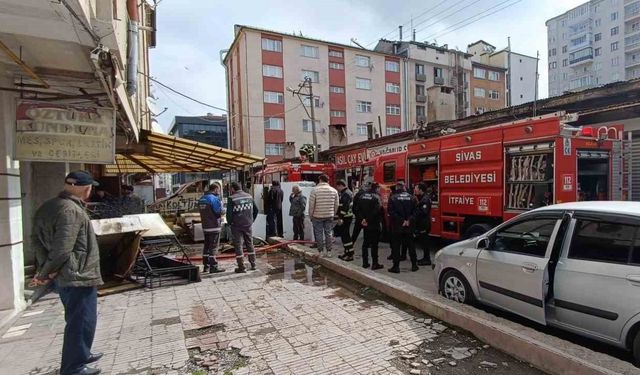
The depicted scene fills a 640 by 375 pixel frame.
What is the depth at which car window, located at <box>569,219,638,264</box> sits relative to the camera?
3266 millimetres

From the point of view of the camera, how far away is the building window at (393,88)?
43.4m

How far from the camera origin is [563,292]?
144 inches

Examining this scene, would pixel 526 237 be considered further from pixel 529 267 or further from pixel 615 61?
pixel 615 61

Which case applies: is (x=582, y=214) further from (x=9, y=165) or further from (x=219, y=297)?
(x=9, y=165)

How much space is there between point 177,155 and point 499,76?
5256cm

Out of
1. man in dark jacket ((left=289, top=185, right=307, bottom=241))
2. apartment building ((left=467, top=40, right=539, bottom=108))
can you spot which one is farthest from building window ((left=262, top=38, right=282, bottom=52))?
man in dark jacket ((left=289, top=185, right=307, bottom=241))

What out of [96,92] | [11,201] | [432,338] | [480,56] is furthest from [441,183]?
[480,56]

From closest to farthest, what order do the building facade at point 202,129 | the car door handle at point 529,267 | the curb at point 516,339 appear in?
1. the curb at point 516,339
2. the car door handle at point 529,267
3. the building facade at point 202,129

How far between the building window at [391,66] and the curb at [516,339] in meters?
41.5

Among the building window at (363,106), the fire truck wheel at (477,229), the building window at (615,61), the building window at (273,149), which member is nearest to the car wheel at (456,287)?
the fire truck wheel at (477,229)

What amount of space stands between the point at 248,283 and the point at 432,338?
340 centimetres

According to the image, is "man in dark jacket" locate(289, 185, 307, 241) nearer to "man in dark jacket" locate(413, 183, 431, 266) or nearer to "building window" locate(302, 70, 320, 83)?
"man in dark jacket" locate(413, 183, 431, 266)

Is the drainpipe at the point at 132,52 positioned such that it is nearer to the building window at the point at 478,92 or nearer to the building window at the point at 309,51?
the building window at the point at 309,51

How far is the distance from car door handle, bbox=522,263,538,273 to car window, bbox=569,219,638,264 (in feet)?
1.16
